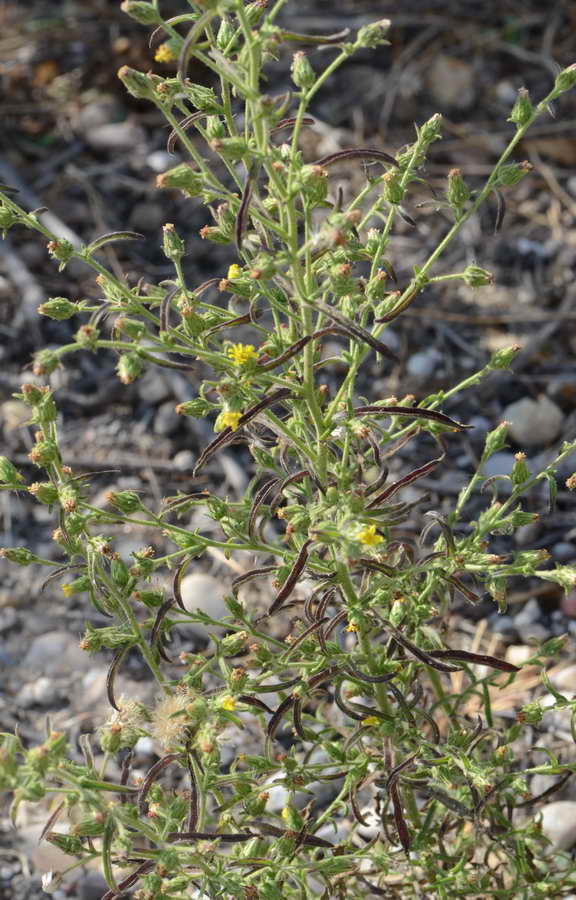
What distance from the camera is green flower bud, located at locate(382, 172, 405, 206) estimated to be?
208 centimetres

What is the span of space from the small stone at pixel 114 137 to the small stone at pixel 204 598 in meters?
2.45

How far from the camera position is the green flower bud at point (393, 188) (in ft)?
6.81

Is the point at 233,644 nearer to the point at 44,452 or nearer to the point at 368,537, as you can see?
the point at 368,537

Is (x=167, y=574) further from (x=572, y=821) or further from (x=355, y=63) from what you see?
(x=355, y=63)

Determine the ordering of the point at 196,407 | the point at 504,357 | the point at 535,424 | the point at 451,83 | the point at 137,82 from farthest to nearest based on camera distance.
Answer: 1. the point at 451,83
2. the point at 535,424
3. the point at 504,357
4. the point at 196,407
5. the point at 137,82

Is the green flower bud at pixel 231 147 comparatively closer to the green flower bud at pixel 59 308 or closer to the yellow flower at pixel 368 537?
the green flower bud at pixel 59 308

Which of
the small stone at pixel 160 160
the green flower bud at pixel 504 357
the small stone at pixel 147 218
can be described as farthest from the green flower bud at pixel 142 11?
the small stone at pixel 160 160

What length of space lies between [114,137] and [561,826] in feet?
12.1

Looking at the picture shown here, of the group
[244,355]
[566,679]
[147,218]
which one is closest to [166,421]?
[147,218]

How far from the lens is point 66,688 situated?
3.45 metres

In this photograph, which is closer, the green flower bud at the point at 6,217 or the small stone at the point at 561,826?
the green flower bud at the point at 6,217

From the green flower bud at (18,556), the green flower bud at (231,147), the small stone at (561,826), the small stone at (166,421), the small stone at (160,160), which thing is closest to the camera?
the green flower bud at (231,147)

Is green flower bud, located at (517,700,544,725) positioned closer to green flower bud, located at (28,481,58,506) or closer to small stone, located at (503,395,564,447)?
green flower bud, located at (28,481,58,506)

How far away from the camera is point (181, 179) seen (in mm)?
1855
